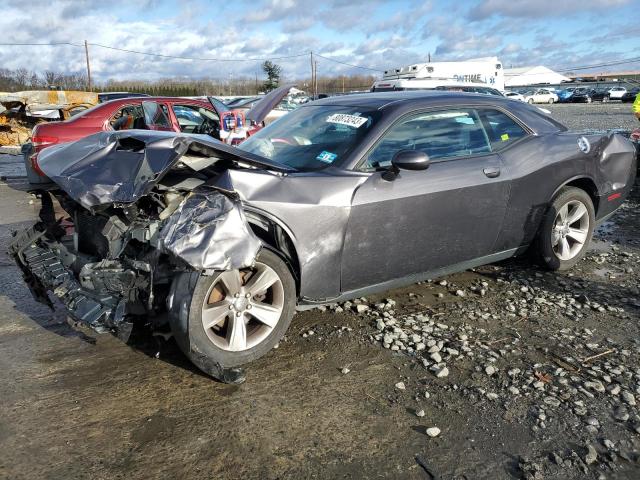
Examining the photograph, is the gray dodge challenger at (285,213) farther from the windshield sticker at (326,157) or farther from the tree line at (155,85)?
the tree line at (155,85)

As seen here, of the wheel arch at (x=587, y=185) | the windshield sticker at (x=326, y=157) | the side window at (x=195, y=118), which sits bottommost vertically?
the wheel arch at (x=587, y=185)

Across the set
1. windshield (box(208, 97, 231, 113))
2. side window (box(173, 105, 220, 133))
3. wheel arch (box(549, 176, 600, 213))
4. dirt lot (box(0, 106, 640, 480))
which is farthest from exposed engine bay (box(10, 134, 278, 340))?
side window (box(173, 105, 220, 133))

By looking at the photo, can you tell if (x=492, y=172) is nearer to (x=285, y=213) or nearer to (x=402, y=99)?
(x=402, y=99)

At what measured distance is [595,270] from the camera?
5.07 metres

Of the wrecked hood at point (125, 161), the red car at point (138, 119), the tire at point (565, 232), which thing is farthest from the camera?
the red car at point (138, 119)

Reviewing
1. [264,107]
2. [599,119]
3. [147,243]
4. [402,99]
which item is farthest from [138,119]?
[599,119]

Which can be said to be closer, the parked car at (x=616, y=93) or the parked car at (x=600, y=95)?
the parked car at (x=616, y=93)

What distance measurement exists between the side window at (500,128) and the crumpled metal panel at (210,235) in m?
2.42

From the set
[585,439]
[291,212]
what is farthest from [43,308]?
[585,439]

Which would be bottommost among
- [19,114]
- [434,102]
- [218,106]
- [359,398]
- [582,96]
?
[359,398]

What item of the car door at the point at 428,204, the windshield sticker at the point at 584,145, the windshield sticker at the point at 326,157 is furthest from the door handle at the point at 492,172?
the windshield sticker at the point at 326,157

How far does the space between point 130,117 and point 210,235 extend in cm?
707

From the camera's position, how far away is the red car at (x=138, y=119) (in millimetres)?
8828

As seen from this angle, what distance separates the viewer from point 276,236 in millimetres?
3361
